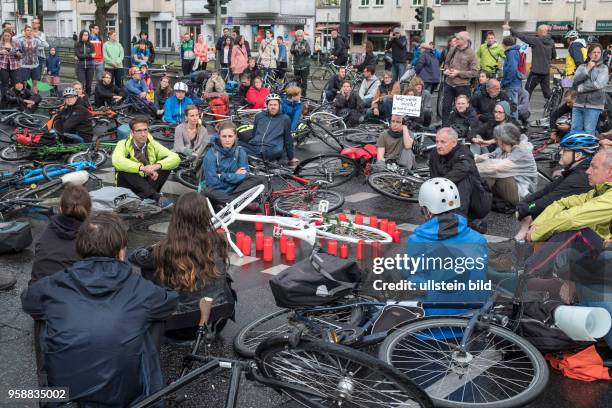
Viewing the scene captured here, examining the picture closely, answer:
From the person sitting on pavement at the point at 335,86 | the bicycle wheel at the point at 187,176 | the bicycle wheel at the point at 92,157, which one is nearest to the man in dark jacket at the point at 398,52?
the person sitting on pavement at the point at 335,86

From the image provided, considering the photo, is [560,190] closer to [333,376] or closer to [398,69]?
[333,376]

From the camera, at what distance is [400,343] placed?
4633 mm

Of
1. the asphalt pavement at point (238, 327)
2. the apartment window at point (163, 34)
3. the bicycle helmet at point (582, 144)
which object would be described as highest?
the apartment window at point (163, 34)

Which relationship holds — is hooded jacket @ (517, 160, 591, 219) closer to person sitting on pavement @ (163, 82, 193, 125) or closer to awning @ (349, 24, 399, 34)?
person sitting on pavement @ (163, 82, 193, 125)

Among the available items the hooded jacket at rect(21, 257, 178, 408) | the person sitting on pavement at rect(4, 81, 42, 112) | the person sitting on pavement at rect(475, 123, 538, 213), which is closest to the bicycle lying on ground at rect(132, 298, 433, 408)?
the hooded jacket at rect(21, 257, 178, 408)

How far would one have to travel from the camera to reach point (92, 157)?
1271cm

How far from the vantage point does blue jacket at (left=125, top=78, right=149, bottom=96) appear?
56.4 feet

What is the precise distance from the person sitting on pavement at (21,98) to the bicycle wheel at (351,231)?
12.0 m

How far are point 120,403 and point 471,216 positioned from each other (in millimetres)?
5540

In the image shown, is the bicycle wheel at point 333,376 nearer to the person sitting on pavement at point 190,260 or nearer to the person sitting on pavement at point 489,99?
the person sitting on pavement at point 190,260

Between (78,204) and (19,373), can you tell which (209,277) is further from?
(19,373)

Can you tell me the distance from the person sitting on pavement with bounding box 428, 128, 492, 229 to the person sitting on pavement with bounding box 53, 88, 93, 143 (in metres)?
7.37

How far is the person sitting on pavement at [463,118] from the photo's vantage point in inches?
529

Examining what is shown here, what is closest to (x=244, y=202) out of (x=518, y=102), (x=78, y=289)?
(x=78, y=289)
